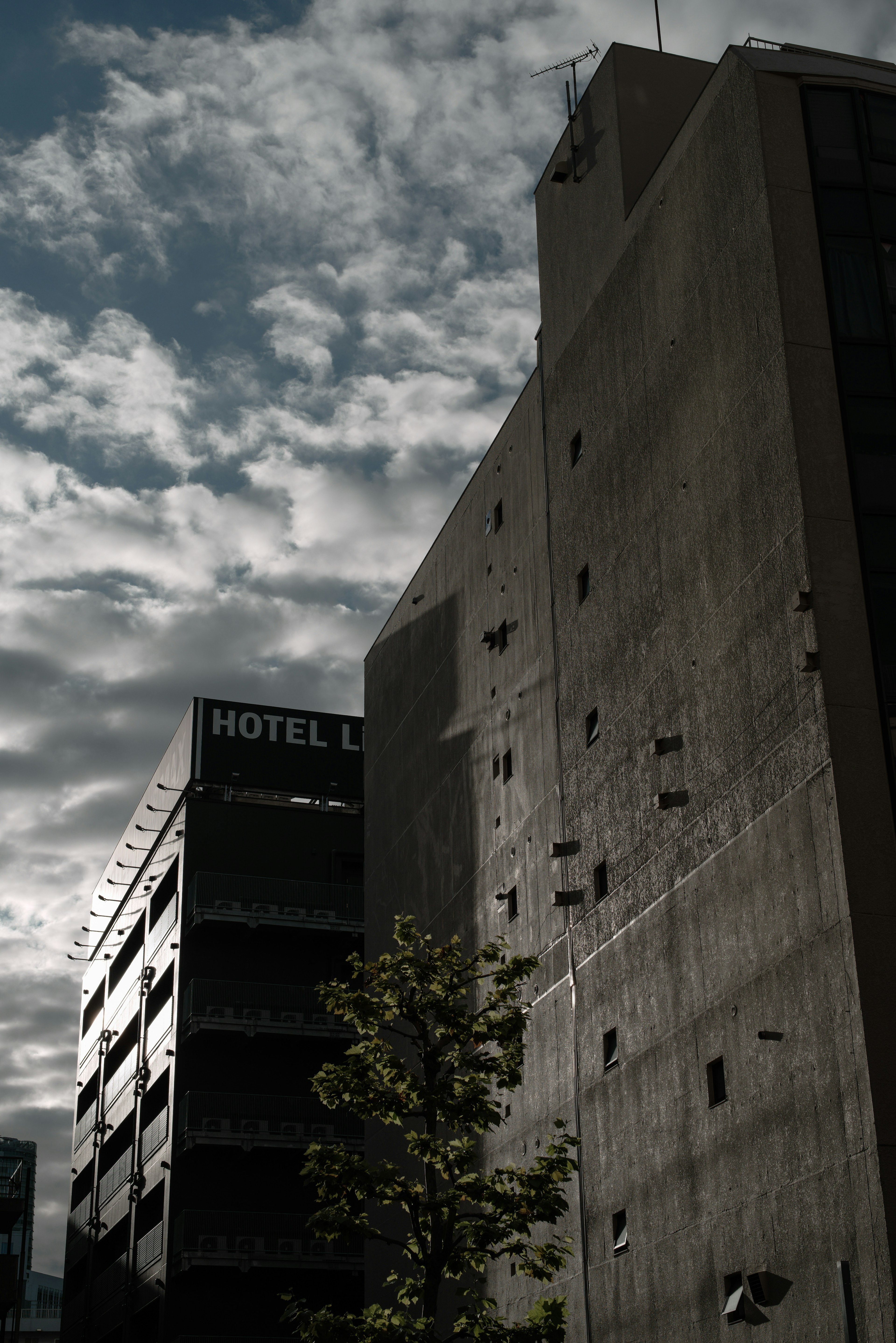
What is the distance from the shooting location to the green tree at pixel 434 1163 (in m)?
25.2

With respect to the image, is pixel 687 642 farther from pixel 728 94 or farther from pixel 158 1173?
pixel 158 1173

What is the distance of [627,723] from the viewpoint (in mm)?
33281

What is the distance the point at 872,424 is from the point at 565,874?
547 inches

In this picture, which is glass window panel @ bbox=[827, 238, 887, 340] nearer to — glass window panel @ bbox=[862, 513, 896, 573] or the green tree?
glass window panel @ bbox=[862, 513, 896, 573]

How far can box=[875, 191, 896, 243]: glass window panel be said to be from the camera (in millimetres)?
29516

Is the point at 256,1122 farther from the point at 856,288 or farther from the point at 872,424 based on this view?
the point at 856,288

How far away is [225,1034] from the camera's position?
214 ft

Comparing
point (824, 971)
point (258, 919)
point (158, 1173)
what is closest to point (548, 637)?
point (824, 971)

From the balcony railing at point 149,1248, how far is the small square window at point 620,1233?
3658 cm

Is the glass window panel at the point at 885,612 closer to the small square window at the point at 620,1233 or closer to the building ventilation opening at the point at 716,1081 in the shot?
the building ventilation opening at the point at 716,1081

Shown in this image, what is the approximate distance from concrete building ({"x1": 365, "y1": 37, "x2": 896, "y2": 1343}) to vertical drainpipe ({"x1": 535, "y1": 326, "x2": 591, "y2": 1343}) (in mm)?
144

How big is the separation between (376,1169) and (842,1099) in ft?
27.1

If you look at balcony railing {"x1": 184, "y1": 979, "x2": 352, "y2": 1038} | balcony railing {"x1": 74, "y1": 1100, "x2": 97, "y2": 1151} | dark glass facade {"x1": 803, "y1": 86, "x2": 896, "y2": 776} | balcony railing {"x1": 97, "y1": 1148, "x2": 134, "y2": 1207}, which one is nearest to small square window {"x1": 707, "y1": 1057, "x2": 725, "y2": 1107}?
dark glass facade {"x1": 803, "y1": 86, "x2": 896, "y2": 776}

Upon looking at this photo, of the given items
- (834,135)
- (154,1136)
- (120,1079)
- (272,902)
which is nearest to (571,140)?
(834,135)
